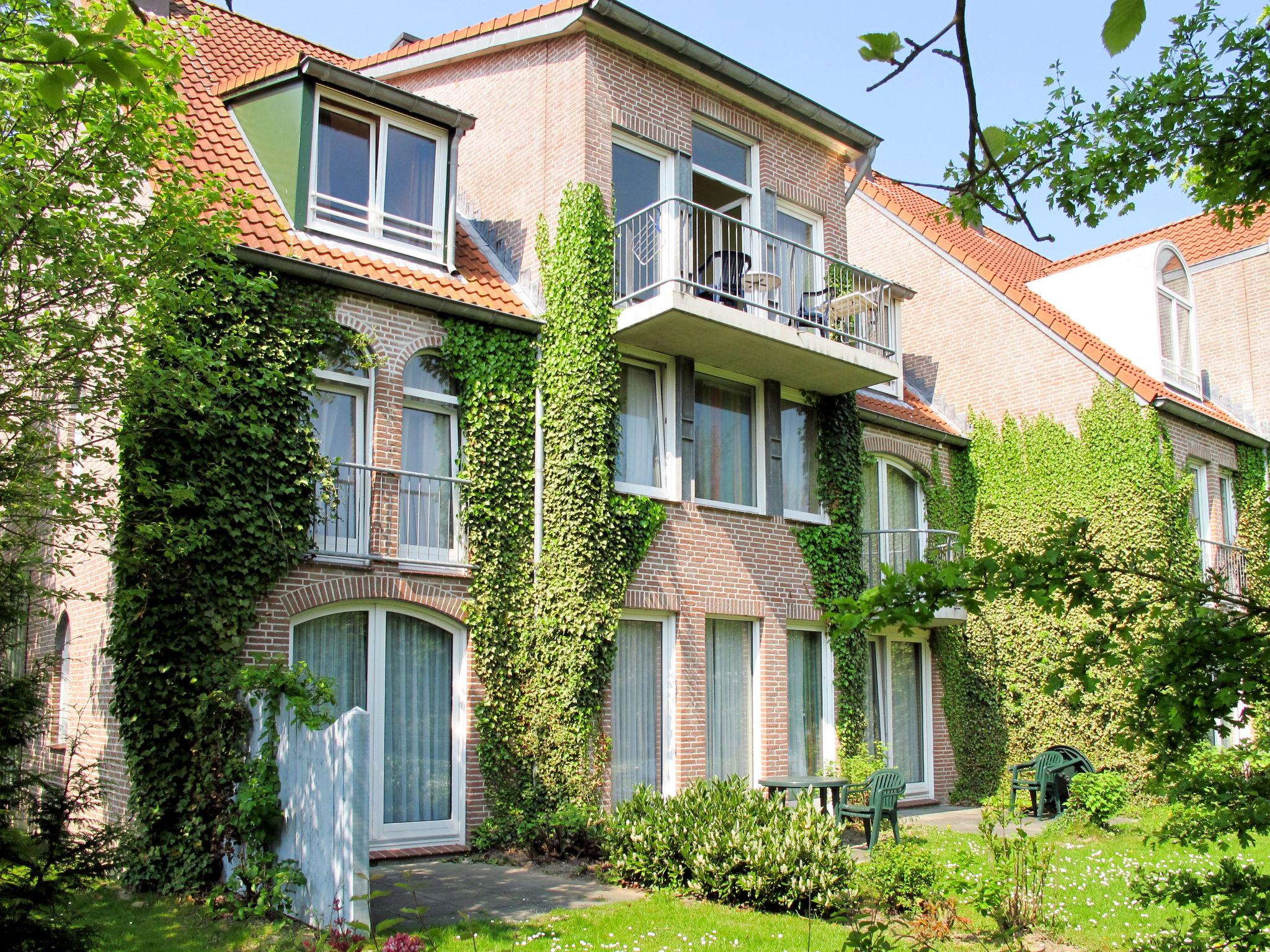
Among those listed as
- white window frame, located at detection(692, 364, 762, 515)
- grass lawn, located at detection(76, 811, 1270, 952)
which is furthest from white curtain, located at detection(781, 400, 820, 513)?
grass lawn, located at detection(76, 811, 1270, 952)

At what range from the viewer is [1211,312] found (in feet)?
80.0

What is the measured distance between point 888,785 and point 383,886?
5.51 m

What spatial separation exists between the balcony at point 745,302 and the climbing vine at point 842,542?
1.81 ft

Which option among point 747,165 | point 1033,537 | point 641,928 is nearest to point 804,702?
point 1033,537

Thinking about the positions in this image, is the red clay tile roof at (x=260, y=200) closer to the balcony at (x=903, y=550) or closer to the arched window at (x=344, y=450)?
the arched window at (x=344, y=450)

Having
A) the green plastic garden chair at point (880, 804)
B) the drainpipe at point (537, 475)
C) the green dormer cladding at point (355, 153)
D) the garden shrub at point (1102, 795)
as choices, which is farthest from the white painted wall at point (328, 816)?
the garden shrub at point (1102, 795)

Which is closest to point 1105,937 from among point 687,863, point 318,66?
point 687,863

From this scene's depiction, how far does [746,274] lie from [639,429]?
257 cm

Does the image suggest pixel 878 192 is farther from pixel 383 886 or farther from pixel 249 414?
pixel 383 886

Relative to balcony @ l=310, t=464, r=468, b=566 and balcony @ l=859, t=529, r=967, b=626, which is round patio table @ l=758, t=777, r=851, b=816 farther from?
balcony @ l=859, t=529, r=967, b=626

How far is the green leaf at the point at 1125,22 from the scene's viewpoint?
2.43 metres

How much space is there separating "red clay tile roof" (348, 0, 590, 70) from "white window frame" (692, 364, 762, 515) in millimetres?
4886

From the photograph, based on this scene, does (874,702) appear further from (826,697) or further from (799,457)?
(799,457)

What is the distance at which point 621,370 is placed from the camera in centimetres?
1430
